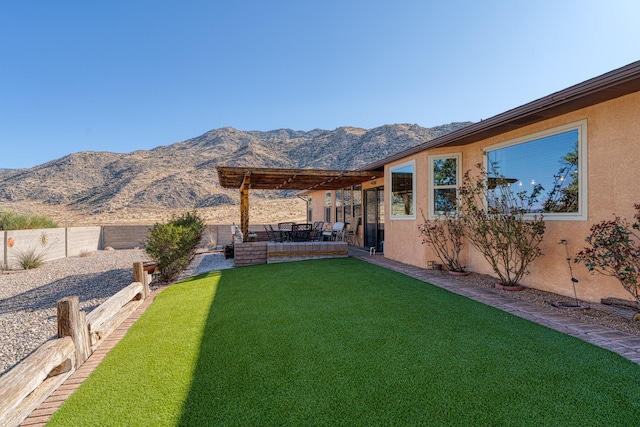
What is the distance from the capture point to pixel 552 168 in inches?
214

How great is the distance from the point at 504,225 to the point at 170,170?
53335 mm

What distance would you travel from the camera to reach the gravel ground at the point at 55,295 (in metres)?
4.46

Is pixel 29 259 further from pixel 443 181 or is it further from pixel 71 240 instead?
pixel 443 181

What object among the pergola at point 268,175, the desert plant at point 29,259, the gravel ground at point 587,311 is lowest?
the desert plant at point 29,259

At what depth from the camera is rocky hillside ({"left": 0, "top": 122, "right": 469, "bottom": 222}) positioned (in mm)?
41625

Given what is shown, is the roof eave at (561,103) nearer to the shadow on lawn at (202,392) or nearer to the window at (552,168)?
the window at (552,168)

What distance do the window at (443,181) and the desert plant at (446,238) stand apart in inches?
8.4

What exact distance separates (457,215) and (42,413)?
24.4 ft

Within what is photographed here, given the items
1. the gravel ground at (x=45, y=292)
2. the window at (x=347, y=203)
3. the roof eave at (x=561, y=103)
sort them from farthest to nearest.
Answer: the window at (x=347, y=203)
the gravel ground at (x=45, y=292)
the roof eave at (x=561, y=103)

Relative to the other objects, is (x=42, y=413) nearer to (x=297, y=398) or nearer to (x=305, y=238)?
(x=297, y=398)

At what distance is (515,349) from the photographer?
3359 mm

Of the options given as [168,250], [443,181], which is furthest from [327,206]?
[168,250]

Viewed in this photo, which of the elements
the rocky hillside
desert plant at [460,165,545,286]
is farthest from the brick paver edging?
the rocky hillside

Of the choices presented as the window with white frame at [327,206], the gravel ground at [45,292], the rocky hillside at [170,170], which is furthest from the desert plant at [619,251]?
the rocky hillside at [170,170]
